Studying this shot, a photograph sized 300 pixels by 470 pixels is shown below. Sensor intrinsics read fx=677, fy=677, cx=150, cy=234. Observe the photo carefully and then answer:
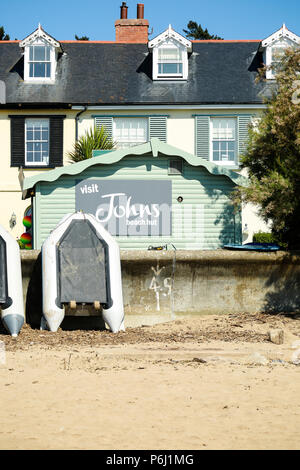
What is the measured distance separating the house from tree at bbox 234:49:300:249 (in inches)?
412

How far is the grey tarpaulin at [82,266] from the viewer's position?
10.3 m

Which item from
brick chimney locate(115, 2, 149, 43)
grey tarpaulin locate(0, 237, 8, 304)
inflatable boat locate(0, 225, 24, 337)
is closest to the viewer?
inflatable boat locate(0, 225, 24, 337)

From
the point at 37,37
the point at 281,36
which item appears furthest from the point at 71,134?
the point at 281,36

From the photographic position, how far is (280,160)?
12.3 m

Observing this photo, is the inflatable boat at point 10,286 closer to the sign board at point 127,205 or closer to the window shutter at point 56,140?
the sign board at point 127,205

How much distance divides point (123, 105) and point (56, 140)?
272 centimetres

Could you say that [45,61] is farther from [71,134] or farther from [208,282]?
[208,282]

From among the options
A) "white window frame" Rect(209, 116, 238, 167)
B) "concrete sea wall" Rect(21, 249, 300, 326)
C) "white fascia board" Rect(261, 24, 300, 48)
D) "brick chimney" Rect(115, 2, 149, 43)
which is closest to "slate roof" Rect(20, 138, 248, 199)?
"concrete sea wall" Rect(21, 249, 300, 326)

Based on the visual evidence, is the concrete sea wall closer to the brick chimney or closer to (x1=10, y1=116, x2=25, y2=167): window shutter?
(x1=10, y1=116, x2=25, y2=167): window shutter

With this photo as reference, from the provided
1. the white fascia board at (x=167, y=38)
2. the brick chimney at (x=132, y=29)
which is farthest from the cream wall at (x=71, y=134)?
the brick chimney at (x=132, y=29)

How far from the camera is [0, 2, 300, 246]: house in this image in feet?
79.4

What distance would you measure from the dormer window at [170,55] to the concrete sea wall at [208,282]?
15104 millimetres
